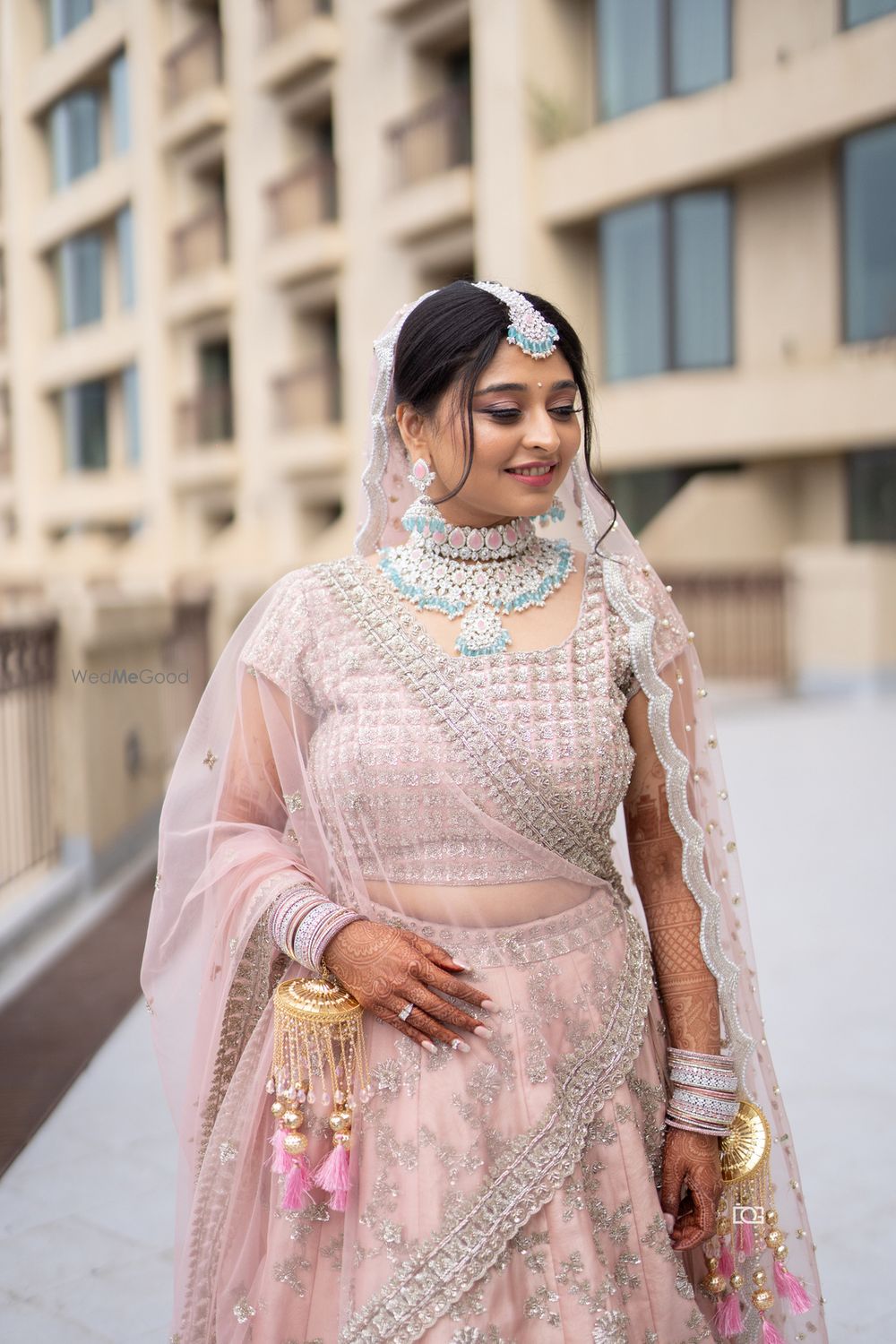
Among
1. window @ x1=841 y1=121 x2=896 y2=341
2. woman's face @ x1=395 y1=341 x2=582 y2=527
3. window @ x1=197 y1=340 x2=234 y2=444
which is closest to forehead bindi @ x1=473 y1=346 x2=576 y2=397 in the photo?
woman's face @ x1=395 y1=341 x2=582 y2=527

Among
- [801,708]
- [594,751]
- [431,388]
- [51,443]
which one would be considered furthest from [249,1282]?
[51,443]

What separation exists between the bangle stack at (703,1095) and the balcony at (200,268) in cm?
1779

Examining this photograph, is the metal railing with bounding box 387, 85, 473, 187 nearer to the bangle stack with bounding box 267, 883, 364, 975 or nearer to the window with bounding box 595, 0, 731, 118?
the window with bounding box 595, 0, 731, 118

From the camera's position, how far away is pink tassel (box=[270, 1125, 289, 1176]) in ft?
5.15

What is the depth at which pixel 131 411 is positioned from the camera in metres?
21.5

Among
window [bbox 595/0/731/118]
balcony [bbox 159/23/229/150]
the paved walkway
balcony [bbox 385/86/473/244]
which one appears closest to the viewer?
the paved walkway

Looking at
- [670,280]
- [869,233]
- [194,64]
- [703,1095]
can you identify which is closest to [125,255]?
[194,64]

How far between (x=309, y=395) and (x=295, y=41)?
4160mm

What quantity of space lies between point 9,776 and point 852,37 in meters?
8.68

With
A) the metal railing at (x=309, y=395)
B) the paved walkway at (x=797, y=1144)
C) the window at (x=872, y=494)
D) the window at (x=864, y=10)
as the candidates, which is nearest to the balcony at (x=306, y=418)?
the metal railing at (x=309, y=395)

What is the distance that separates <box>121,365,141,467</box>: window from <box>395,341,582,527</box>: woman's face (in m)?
20.2

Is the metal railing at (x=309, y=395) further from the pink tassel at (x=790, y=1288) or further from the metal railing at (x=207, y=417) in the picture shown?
the pink tassel at (x=790, y=1288)

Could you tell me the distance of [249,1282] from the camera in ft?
5.48

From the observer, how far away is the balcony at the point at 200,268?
1833 centimetres
